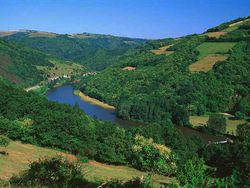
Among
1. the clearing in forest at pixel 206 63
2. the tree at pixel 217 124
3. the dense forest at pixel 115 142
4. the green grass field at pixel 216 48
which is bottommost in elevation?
the tree at pixel 217 124

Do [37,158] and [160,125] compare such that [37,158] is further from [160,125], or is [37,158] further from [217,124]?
[217,124]

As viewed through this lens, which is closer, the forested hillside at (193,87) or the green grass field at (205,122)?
the green grass field at (205,122)

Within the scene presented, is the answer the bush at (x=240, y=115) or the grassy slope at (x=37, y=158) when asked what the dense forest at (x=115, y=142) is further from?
the bush at (x=240, y=115)

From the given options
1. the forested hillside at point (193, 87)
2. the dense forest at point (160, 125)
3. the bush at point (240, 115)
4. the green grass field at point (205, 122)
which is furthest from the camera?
the forested hillside at point (193, 87)

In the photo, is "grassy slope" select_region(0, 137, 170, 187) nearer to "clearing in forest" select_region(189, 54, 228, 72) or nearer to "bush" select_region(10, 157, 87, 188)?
"bush" select_region(10, 157, 87, 188)

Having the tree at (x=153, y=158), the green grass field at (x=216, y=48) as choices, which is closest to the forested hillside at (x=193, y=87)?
the green grass field at (x=216, y=48)

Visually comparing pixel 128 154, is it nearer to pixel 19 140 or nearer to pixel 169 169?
pixel 169 169
